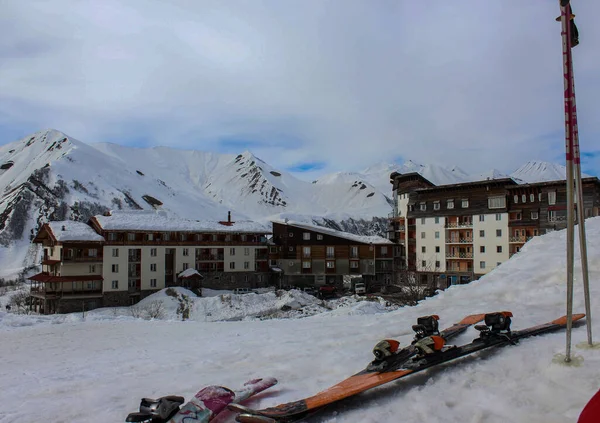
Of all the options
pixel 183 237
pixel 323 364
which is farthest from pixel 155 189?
pixel 323 364

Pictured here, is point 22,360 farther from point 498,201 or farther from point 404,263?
point 404,263

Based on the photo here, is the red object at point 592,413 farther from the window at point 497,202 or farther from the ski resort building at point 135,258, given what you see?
the window at point 497,202

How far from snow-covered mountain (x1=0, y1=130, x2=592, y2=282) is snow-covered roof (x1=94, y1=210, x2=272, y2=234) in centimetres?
3057

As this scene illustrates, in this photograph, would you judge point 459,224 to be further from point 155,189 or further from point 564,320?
point 155,189

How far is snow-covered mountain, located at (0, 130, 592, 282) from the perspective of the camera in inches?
3588

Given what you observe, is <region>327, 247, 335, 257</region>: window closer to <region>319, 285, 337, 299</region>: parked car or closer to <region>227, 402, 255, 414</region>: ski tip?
<region>319, 285, 337, 299</region>: parked car

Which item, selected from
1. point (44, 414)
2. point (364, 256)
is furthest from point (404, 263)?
point (44, 414)

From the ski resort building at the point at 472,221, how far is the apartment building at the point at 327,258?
4584 millimetres

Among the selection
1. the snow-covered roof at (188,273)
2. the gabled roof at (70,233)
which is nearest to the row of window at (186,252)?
the gabled roof at (70,233)

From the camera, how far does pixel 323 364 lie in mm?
6465

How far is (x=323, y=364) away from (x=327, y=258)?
50012mm

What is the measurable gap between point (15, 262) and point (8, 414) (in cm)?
8155

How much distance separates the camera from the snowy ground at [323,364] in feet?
14.1

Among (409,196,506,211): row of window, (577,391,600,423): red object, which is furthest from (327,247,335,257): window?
(577,391,600,423): red object
